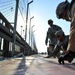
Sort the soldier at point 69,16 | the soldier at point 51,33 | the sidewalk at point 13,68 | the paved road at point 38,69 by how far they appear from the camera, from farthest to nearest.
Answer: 1. the soldier at point 51,33
2. the soldier at point 69,16
3. the sidewalk at point 13,68
4. the paved road at point 38,69

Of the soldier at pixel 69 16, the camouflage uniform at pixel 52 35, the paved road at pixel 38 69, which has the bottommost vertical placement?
the paved road at pixel 38 69

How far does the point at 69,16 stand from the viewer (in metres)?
3.41

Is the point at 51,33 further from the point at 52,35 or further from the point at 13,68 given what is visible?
the point at 13,68

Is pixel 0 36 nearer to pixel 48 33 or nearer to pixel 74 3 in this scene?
pixel 48 33

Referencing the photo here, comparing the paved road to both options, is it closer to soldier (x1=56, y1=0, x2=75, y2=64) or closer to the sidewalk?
the sidewalk

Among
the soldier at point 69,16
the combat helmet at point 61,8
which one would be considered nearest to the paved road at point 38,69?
the soldier at point 69,16

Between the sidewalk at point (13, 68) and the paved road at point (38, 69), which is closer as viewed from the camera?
the paved road at point (38, 69)

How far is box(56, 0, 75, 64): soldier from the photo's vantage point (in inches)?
123

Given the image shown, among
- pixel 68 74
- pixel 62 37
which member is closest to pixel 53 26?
pixel 62 37

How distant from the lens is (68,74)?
1830mm

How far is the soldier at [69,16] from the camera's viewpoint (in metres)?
3.13

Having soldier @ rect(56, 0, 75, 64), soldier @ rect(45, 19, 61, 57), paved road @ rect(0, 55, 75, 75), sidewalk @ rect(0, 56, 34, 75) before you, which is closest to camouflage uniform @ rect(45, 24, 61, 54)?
soldier @ rect(45, 19, 61, 57)

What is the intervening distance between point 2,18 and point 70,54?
685cm

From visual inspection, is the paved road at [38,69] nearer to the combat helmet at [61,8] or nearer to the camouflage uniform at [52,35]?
the combat helmet at [61,8]
